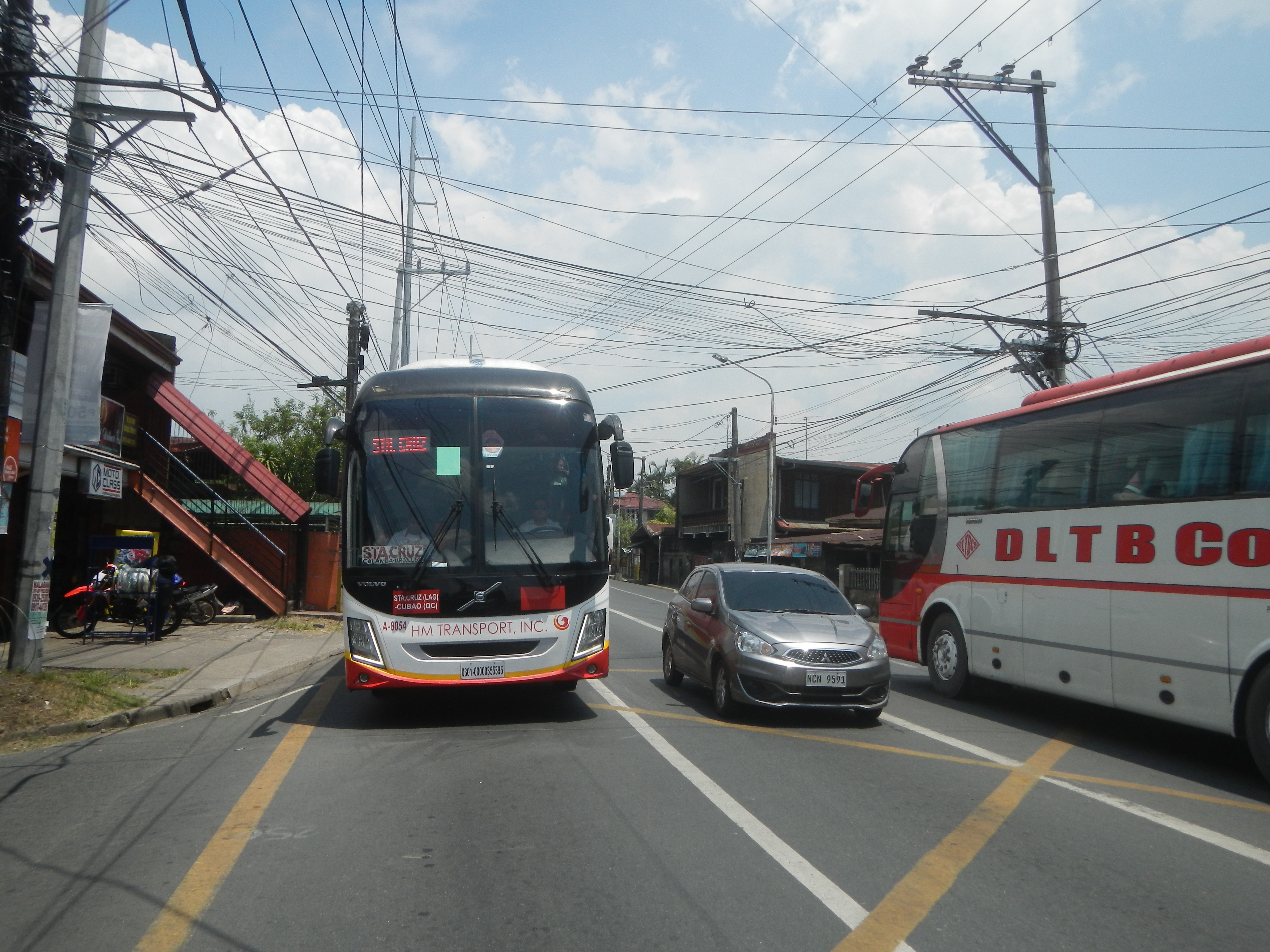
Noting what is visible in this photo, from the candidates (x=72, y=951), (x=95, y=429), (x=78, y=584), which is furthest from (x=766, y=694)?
(x=78, y=584)

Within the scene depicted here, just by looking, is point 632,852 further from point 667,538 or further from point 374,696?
point 667,538

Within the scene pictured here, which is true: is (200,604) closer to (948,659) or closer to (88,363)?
(88,363)

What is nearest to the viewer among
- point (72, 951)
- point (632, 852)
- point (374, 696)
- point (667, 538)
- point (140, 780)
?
point (72, 951)

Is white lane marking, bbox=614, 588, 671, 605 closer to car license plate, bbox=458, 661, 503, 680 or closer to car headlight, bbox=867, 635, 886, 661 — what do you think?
car headlight, bbox=867, 635, 886, 661

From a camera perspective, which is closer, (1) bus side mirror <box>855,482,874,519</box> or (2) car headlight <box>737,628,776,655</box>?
(2) car headlight <box>737,628,776,655</box>

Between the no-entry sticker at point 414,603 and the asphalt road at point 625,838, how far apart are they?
1.11 meters

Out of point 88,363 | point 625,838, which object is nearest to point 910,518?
point 625,838

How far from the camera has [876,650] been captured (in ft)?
31.4

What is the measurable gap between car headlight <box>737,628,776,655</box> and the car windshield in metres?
0.64

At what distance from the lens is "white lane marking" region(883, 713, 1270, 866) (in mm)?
5586

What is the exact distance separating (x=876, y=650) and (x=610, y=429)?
11.3 ft

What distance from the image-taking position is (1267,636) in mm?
7234

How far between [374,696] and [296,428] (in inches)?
1372

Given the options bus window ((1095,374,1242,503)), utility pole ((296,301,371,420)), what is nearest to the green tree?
utility pole ((296,301,371,420))
